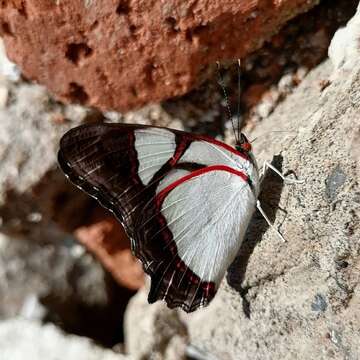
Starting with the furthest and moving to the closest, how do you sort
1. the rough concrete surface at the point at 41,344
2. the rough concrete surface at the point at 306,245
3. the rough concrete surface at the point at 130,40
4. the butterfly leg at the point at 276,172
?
the rough concrete surface at the point at 41,344, the rough concrete surface at the point at 130,40, the butterfly leg at the point at 276,172, the rough concrete surface at the point at 306,245

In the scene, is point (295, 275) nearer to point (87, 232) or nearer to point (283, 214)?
point (283, 214)

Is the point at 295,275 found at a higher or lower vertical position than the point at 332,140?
lower

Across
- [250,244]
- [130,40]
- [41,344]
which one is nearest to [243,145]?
[250,244]

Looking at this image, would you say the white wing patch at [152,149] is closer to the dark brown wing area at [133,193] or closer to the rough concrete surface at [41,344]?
the dark brown wing area at [133,193]

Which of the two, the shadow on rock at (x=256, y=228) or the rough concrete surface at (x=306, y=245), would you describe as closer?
the rough concrete surface at (x=306, y=245)

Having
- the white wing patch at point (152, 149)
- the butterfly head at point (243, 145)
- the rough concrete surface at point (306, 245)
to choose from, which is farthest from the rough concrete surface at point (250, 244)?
the white wing patch at point (152, 149)

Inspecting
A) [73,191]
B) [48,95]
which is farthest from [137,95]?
[73,191]

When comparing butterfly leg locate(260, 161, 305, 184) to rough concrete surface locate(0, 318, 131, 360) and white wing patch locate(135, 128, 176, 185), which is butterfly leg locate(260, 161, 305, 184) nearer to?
white wing patch locate(135, 128, 176, 185)
